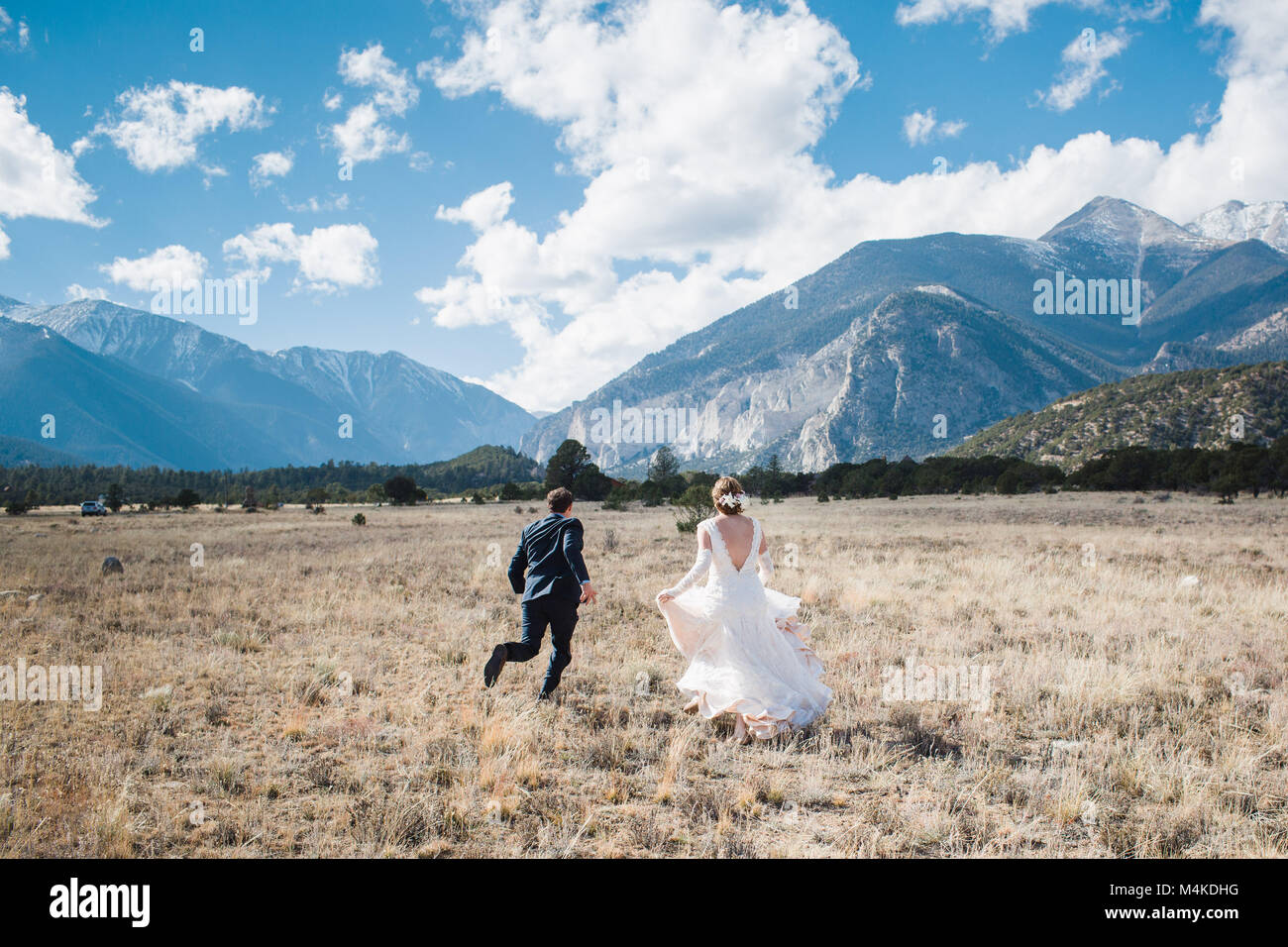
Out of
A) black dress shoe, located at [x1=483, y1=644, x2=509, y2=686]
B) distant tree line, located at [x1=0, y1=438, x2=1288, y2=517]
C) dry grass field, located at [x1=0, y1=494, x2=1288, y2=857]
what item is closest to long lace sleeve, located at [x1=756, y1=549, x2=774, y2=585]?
dry grass field, located at [x1=0, y1=494, x2=1288, y2=857]

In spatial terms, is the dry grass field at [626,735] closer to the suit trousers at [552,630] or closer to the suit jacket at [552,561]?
the suit trousers at [552,630]

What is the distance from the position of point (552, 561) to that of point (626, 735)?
2085 millimetres

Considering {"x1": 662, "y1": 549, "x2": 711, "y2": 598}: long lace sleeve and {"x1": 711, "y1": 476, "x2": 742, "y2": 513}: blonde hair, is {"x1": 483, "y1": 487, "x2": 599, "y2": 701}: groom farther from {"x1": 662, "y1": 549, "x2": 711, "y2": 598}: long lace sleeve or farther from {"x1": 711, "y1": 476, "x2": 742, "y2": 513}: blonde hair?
{"x1": 711, "y1": 476, "x2": 742, "y2": 513}: blonde hair

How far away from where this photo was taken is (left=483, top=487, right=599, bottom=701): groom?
261 inches

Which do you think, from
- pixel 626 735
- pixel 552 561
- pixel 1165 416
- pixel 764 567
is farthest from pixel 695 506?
pixel 1165 416

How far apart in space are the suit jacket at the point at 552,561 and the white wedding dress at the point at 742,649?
45.2 inches

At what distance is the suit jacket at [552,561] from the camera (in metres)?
6.64

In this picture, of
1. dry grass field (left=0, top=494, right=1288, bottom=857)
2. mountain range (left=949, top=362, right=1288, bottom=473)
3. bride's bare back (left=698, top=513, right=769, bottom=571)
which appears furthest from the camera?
mountain range (left=949, top=362, right=1288, bottom=473)

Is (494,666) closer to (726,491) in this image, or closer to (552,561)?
(552,561)

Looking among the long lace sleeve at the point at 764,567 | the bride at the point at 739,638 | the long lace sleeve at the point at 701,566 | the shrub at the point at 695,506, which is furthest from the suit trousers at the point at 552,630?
the shrub at the point at 695,506

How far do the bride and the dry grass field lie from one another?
35cm
